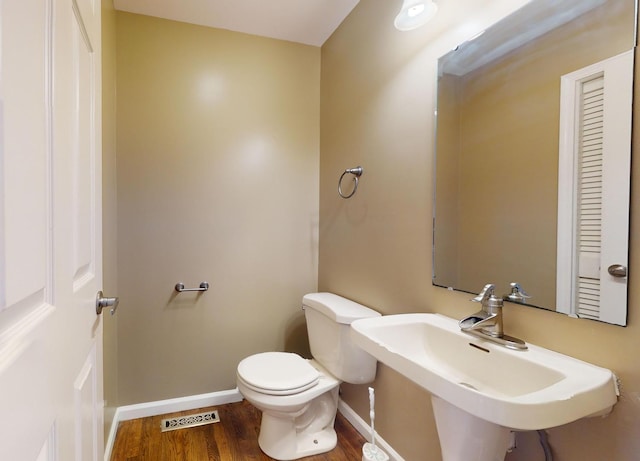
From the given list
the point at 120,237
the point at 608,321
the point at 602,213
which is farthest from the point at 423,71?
the point at 120,237

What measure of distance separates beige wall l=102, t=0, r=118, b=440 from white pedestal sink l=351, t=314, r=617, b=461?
130 centimetres

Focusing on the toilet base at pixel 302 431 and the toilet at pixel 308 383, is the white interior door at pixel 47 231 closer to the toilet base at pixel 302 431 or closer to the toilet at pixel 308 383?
the toilet at pixel 308 383

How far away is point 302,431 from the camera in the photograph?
1835 mm

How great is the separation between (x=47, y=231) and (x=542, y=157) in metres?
1.24

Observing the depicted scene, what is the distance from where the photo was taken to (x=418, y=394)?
1.50 meters

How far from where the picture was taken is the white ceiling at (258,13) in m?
1.96

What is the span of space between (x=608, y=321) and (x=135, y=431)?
7.43 ft

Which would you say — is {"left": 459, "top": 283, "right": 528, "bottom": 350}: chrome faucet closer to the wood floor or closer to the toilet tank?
the toilet tank

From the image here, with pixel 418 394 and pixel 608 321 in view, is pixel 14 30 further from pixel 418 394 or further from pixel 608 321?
pixel 418 394

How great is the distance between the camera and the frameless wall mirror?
866 mm

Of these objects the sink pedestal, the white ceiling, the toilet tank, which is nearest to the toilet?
the toilet tank

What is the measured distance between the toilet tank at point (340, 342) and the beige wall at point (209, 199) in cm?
52

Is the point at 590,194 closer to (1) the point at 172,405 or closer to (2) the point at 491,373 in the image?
(2) the point at 491,373

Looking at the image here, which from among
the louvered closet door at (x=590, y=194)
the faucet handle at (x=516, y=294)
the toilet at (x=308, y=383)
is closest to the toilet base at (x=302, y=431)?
the toilet at (x=308, y=383)
